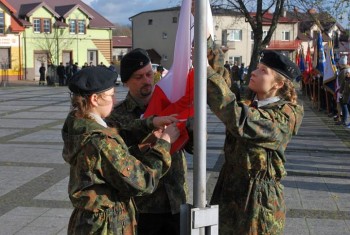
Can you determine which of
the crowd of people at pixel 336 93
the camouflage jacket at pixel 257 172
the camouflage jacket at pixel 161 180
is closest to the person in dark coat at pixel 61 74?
the crowd of people at pixel 336 93

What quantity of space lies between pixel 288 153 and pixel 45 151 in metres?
4.91

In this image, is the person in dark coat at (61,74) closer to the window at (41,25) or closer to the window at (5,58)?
the window at (5,58)

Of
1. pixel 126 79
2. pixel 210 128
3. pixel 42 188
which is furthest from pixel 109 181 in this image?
pixel 210 128

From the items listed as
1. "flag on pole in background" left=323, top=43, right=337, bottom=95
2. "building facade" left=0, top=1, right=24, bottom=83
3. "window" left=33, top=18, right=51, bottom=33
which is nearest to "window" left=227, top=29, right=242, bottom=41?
"window" left=33, top=18, right=51, bottom=33

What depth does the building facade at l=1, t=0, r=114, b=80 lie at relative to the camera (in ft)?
151

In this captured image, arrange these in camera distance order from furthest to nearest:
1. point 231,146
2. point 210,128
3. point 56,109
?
point 56,109 → point 210,128 → point 231,146

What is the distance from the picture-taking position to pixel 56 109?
61.1ft

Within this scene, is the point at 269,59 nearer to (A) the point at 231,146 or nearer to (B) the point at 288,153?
(A) the point at 231,146

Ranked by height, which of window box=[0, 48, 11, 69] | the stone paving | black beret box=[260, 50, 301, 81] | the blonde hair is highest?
window box=[0, 48, 11, 69]

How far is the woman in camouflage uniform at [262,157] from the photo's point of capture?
2639 mm

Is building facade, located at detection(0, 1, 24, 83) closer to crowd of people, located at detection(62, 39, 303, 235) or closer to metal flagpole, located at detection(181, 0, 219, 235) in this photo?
crowd of people, located at detection(62, 39, 303, 235)

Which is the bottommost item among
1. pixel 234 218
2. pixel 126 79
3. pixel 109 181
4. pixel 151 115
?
pixel 234 218

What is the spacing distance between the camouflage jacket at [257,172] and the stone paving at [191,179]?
2.65 meters

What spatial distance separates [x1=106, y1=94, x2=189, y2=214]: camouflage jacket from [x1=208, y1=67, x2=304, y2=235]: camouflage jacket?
0.28 metres
